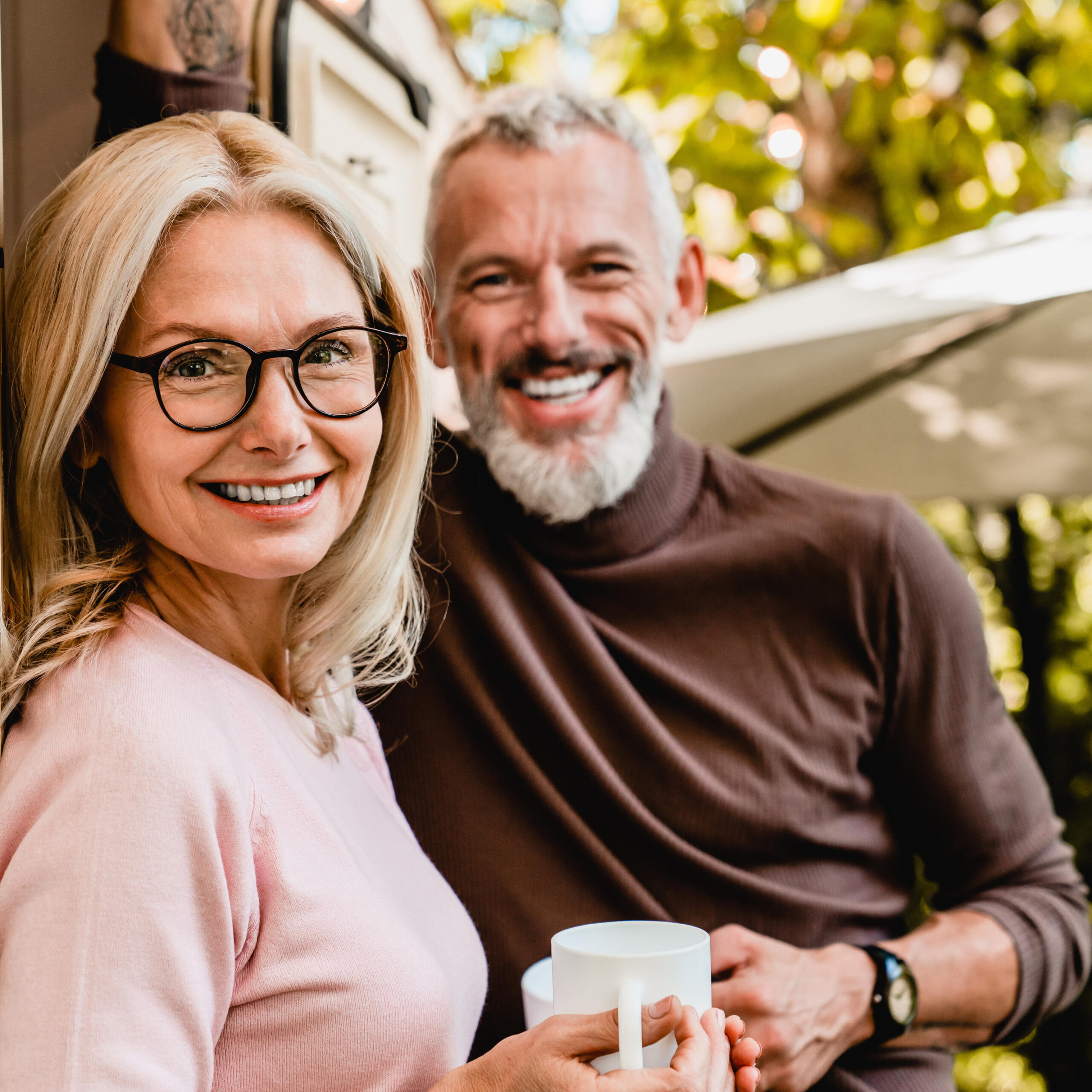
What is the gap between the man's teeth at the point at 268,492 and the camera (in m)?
1.13

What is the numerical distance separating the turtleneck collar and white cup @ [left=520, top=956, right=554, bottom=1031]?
760 mm

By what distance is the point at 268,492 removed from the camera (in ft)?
3.74

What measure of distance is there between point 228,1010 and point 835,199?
403 centimetres

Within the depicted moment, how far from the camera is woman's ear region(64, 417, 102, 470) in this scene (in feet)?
3.70

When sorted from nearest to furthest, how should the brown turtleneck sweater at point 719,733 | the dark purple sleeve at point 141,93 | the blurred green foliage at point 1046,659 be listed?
the dark purple sleeve at point 141,93 → the brown turtleneck sweater at point 719,733 → the blurred green foliage at point 1046,659

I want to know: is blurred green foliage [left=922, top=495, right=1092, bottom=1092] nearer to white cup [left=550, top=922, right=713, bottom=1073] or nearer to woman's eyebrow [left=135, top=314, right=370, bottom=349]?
white cup [left=550, top=922, right=713, bottom=1073]

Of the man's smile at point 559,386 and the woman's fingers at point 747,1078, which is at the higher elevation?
the man's smile at point 559,386

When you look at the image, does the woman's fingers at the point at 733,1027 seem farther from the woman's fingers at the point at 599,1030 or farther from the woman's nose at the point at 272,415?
the woman's nose at the point at 272,415

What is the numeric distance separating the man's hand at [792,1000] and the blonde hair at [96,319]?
71cm

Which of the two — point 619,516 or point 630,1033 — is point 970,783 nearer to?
point 619,516

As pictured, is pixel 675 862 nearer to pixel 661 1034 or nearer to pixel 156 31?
pixel 661 1034

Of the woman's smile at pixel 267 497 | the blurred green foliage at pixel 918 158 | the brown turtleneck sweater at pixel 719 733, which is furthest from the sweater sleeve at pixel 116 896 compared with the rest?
the blurred green foliage at pixel 918 158

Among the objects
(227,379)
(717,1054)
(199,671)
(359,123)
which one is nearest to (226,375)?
(227,379)

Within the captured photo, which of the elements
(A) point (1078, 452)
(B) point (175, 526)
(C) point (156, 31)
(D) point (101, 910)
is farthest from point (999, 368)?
(D) point (101, 910)
